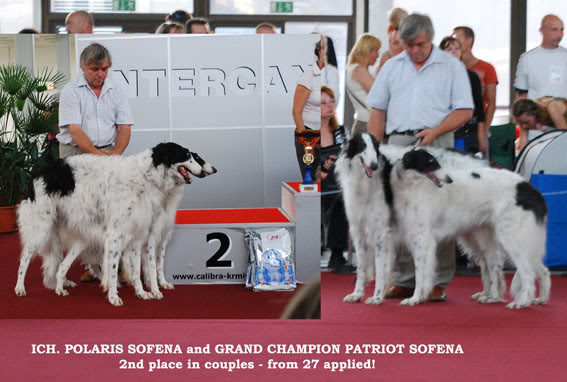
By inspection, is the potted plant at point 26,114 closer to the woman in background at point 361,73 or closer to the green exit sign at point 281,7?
the woman in background at point 361,73

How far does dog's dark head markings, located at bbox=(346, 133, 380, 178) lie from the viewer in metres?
3.86

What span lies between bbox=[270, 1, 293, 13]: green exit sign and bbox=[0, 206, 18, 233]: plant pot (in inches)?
252

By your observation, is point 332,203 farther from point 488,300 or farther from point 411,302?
point 488,300

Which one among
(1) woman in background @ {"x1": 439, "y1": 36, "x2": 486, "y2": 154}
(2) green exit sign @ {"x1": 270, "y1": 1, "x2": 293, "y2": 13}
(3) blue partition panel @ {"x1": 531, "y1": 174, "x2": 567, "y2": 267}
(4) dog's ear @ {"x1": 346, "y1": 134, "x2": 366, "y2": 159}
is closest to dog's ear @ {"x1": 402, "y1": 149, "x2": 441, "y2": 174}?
(4) dog's ear @ {"x1": 346, "y1": 134, "x2": 366, "y2": 159}

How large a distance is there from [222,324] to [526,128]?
3.00 metres

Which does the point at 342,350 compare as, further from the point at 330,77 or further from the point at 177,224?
the point at 330,77

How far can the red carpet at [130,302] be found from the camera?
2.90 m

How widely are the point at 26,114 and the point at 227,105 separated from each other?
0.69m

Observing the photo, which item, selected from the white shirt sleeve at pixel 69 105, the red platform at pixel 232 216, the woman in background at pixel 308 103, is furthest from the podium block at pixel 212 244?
the white shirt sleeve at pixel 69 105

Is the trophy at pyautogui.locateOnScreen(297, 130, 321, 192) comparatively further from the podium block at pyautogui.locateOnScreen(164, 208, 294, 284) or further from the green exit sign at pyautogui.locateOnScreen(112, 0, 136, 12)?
the green exit sign at pyautogui.locateOnScreen(112, 0, 136, 12)

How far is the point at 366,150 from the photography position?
3.88m

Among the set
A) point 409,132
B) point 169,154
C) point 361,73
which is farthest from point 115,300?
point 361,73

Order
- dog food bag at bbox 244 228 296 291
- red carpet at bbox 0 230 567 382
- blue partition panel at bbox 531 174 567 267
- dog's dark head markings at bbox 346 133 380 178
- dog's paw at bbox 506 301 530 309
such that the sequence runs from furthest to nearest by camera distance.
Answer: blue partition panel at bbox 531 174 567 267
dog's paw at bbox 506 301 530 309
dog's dark head markings at bbox 346 133 380 178
dog food bag at bbox 244 228 296 291
red carpet at bbox 0 230 567 382

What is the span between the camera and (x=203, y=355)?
9.36 feet
